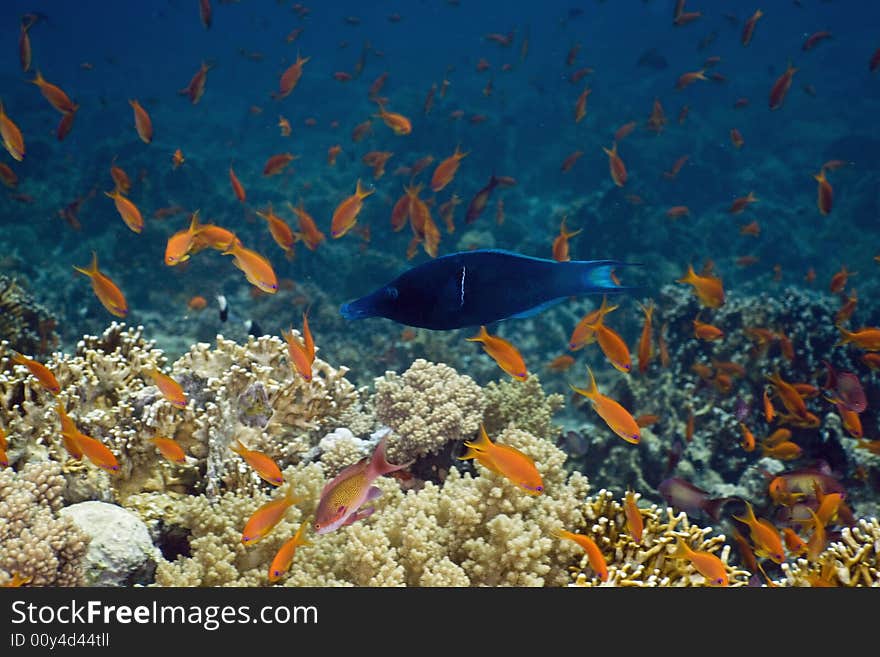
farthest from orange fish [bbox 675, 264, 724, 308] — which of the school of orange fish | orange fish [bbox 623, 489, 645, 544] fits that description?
orange fish [bbox 623, 489, 645, 544]

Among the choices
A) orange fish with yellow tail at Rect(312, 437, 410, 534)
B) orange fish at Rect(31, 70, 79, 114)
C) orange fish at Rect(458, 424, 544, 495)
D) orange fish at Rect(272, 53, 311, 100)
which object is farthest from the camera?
orange fish at Rect(272, 53, 311, 100)

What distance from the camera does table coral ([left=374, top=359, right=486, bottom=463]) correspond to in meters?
4.42

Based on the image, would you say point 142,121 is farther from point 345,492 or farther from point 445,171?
point 345,492

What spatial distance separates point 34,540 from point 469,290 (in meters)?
2.62

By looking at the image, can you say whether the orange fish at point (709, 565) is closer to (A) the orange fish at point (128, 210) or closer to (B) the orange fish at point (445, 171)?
(A) the orange fish at point (128, 210)

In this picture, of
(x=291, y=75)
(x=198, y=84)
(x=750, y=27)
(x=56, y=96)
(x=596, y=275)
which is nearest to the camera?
(x=596, y=275)

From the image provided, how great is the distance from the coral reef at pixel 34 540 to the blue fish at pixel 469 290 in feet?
7.39

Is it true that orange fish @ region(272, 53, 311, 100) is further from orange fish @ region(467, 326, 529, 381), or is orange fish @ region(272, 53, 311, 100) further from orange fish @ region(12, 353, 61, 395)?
orange fish @ region(467, 326, 529, 381)

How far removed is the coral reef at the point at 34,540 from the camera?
2.64 m

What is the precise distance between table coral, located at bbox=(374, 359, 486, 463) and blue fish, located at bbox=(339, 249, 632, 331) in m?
2.76

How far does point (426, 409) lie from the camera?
4.55 metres

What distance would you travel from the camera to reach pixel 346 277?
15156 mm

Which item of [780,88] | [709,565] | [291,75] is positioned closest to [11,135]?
[291,75]

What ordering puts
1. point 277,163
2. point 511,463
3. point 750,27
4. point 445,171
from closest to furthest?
point 511,463, point 445,171, point 277,163, point 750,27
